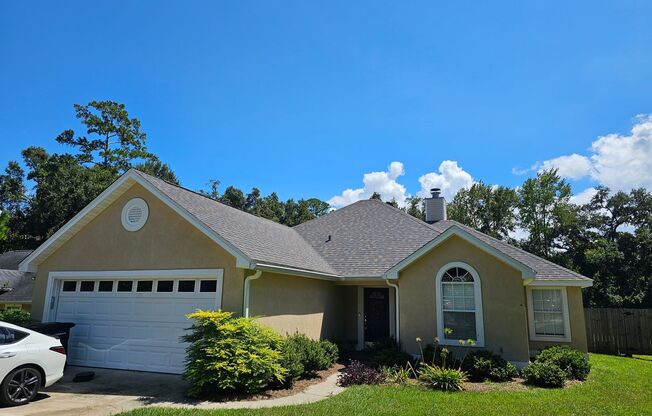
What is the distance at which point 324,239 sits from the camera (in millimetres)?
18250

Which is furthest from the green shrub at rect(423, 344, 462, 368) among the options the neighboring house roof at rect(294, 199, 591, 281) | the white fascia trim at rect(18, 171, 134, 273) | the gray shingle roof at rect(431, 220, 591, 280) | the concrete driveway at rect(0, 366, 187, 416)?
the white fascia trim at rect(18, 171, 134, 273)

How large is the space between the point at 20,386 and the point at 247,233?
252 inches

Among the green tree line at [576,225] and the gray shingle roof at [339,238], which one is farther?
the green tree line at [576,225]

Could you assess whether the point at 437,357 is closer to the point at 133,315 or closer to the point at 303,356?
the point at 303,356

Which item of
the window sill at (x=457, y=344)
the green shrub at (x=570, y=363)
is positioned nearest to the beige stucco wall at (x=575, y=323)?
the green shrub at (x=570, y=363)

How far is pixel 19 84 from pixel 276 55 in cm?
932

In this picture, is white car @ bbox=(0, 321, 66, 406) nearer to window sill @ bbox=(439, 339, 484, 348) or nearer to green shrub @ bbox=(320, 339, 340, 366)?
green shrub @ bbox=(320, 339, 340, 366)

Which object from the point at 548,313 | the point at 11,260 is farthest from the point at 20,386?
the point at 11,260

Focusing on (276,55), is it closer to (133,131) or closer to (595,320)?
(595,320)

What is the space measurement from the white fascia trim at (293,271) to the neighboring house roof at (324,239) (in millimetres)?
35

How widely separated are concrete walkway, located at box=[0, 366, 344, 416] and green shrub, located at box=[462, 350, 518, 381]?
11.5 ft

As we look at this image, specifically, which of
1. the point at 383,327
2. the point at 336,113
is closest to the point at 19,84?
the point at 336,113

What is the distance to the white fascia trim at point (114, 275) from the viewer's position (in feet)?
34.8

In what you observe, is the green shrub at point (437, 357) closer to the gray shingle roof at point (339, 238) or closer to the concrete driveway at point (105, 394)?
the gray shingle roof at point (339, 238)
